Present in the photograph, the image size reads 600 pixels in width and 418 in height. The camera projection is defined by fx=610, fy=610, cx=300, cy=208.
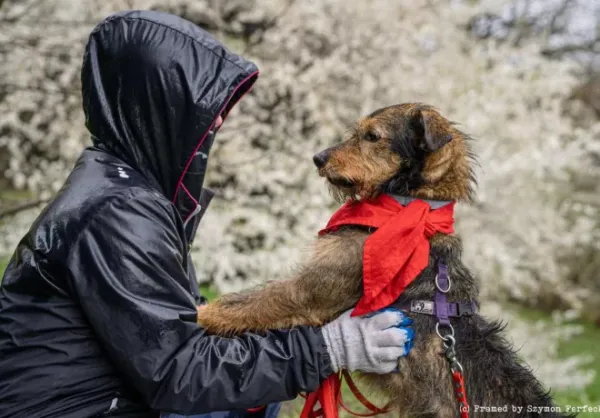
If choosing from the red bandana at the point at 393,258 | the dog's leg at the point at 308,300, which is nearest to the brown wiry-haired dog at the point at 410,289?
the dog's leg at the point at 308,300

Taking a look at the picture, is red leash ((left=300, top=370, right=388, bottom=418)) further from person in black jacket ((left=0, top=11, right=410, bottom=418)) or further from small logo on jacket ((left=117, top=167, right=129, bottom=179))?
small logo on jacket ((left=117, top=167, right=129, bottom=179))

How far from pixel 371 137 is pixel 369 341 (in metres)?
1.07

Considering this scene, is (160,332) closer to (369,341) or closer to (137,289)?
(137,289)

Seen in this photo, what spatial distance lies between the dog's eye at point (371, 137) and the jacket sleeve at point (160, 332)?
1122 mm

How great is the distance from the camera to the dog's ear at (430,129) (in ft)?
9.23

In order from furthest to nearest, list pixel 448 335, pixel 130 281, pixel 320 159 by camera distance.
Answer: pixel 320 159
pixel 448 335
pixel 130 281

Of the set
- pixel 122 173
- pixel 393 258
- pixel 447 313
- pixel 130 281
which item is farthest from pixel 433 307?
pixel 122 173

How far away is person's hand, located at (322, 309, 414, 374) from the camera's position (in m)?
2.46

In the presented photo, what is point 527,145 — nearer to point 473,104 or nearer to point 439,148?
point 473,104

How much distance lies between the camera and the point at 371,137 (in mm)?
3041

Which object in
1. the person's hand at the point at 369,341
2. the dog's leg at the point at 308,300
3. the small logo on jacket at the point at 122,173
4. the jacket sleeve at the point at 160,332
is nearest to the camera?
the jacket sleeve at the point at 160,332

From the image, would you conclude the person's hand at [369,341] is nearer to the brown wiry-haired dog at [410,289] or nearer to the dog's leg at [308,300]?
the brown wiry-haired dog at [410,289]

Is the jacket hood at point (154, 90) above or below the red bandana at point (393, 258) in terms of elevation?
above

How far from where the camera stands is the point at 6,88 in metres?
7.59
